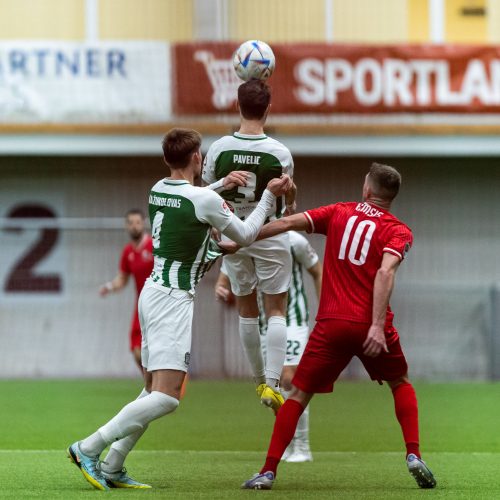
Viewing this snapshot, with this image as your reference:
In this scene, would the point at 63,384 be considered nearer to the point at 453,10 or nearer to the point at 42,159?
the point at 42,159

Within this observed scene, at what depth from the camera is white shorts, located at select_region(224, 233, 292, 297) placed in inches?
399

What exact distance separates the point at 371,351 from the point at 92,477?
81.6 inches

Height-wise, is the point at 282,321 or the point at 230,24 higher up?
the point at 230,24


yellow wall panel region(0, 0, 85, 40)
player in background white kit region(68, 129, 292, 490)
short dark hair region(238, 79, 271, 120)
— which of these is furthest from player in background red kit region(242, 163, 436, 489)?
yellow wall panel region(0, 0, 85, 40)

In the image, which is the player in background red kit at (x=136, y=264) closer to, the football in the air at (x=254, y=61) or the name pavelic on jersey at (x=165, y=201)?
the football in the air at (x=254, y=61)

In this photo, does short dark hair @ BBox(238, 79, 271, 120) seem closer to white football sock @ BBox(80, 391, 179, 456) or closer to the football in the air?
the football in the air

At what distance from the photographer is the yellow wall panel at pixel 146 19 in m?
22.6

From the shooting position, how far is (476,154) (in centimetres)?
2220

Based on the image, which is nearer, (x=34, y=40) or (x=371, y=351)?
(x=371, y=351)

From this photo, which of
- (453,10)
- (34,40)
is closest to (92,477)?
(34,40)

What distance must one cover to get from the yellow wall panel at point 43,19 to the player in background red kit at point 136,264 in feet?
19.4

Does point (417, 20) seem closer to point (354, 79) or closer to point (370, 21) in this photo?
point (370, 21)

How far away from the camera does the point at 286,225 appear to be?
922 cm

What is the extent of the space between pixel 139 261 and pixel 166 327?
342 inches
